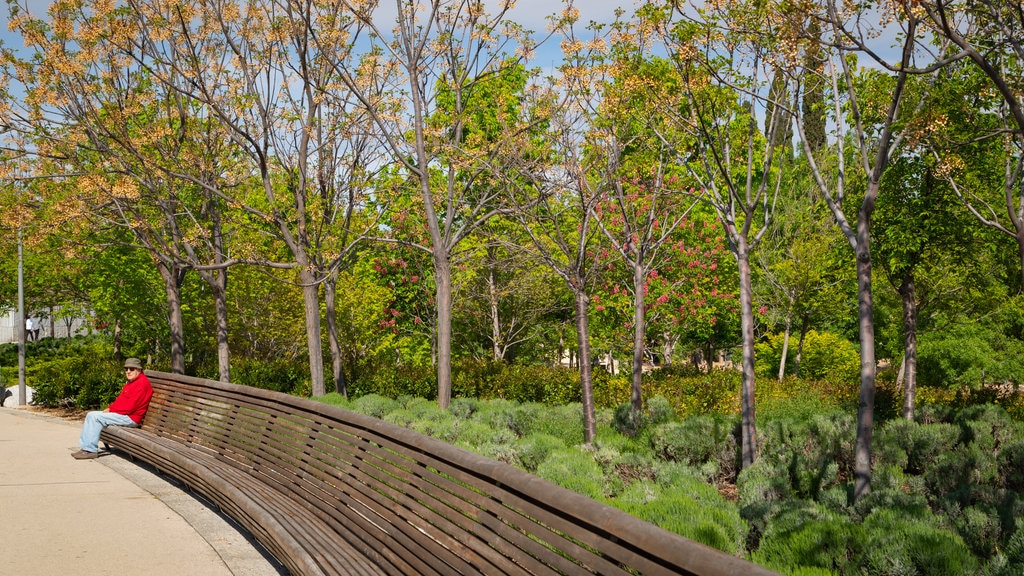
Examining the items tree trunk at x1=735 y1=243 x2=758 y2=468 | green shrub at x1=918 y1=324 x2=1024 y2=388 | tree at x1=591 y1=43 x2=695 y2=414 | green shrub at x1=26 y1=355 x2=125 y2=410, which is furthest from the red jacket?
green shrub at x1=918 y1=324 x2=1024 y2=388

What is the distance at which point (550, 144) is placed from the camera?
1178 cm

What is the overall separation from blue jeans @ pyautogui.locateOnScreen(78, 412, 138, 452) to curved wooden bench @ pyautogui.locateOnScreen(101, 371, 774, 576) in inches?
42.7

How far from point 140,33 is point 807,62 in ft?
36.0

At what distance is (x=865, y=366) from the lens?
23.9ft

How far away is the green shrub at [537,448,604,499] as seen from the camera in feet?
19.6

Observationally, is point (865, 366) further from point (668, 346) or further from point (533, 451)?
point (668, 346)

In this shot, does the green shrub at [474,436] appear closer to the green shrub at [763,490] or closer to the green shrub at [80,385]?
the green shrub at [763,490]

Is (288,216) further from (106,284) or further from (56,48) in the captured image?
(106,284)

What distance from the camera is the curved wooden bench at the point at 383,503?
2.64 metres

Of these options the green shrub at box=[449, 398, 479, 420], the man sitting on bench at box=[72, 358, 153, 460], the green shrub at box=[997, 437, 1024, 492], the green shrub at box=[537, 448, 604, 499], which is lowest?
the green shrub at box=[997, 437, 1024, 492]

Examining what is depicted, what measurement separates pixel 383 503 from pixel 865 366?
187 inches

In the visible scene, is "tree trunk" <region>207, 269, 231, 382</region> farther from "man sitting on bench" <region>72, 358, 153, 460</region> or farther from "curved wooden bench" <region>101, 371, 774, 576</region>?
"curved wooden bench" <region>101, 371, 774, 576</region>

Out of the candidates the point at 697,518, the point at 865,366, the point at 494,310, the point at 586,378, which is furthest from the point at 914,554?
the point at 494,310

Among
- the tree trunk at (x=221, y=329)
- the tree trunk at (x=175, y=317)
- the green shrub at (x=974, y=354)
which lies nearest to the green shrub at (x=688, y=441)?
the tree trunk at (x=221, y=329)
